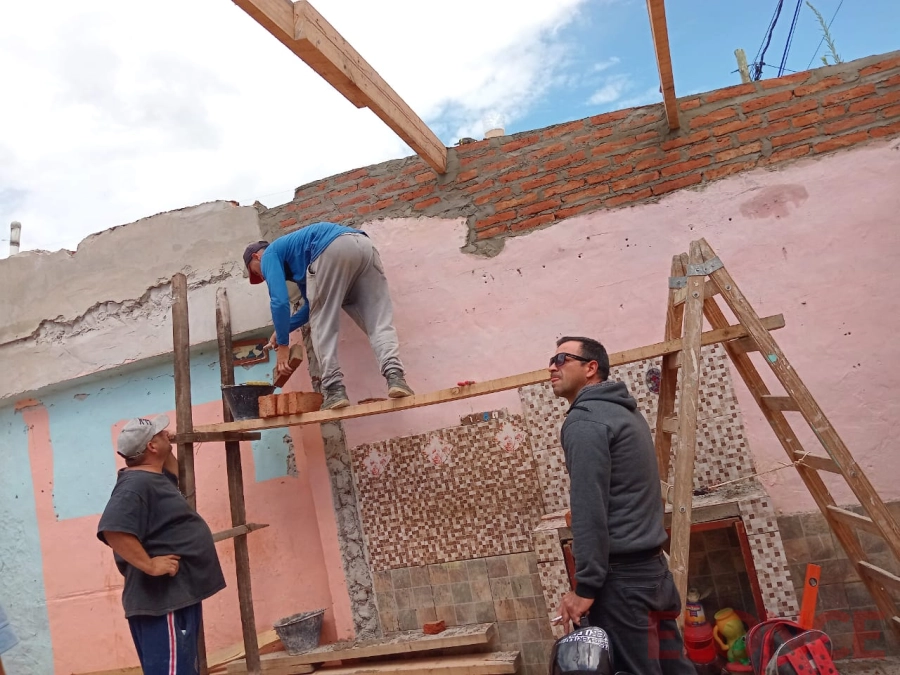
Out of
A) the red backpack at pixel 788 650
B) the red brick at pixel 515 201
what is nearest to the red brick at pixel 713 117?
the red brick at pixel 515 201

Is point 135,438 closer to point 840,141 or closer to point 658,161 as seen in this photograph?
point 658,161

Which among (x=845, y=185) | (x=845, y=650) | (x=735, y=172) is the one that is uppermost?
(x=735, y=172)

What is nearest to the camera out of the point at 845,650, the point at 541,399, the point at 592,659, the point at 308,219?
the point at 592,659

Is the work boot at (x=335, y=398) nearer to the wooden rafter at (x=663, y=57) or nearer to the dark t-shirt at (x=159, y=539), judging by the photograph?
the dark t-shirt at (x=159, y=539)

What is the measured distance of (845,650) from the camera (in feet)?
9.93

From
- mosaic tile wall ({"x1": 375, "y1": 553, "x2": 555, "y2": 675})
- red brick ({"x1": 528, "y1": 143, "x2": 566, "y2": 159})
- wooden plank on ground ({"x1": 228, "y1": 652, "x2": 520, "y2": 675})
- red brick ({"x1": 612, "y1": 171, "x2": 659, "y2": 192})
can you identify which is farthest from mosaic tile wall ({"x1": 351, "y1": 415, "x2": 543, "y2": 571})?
red brick ({"x1": 528, "y1": 143, "x2": 566, "y2": 159})

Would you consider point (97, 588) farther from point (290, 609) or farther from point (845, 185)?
point (845, 185)

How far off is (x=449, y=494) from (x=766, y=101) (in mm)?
2723

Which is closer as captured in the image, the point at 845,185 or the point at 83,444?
the point at 845,185

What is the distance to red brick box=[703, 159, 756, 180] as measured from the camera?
3455 mm

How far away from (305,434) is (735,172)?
9.39 feet

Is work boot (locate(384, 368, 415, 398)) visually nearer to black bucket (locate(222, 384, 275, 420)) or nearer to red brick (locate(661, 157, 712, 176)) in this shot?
black bucket (locate(222, 384, 275, 420))

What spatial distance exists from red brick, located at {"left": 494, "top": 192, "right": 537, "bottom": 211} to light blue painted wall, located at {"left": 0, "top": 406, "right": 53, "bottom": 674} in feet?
12.6

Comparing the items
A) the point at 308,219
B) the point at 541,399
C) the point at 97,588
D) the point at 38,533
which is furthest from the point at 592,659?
the point at 38,533
